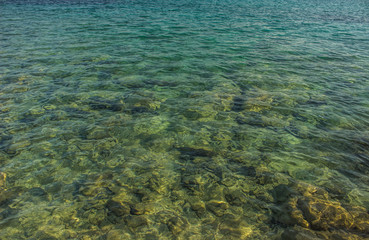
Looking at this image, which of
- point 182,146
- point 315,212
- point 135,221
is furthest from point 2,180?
point 315,212

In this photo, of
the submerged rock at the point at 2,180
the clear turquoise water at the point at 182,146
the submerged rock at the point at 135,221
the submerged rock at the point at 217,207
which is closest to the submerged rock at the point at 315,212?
the clear turquoise water at the point at 182,146

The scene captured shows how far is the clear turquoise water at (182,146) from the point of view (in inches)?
192

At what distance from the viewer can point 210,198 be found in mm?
5422

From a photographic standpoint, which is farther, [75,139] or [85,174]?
[75,139]

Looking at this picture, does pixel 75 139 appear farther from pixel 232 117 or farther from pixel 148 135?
pixel 232 117

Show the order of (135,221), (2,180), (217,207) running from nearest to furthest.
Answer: (135,221)
(217,207)
(2,180)

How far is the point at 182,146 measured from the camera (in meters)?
7.10

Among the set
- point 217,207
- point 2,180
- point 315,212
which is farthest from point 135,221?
point 315,212

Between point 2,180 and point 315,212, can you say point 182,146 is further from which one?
point 2,180

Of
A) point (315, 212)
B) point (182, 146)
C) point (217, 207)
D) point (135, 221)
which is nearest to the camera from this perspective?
point (135, 221)

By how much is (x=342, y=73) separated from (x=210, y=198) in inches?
453

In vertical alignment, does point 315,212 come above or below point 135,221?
above

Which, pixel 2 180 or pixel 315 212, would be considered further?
pixel 2 180

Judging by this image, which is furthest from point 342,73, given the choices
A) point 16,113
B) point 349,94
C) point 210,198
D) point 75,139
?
point 16,113
